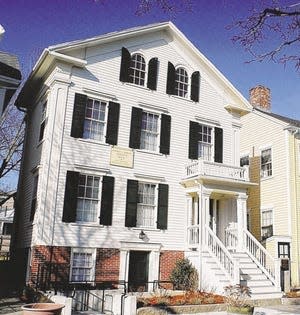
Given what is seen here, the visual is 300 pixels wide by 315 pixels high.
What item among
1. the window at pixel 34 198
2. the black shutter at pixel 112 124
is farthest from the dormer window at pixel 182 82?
the window at pixel 34 198

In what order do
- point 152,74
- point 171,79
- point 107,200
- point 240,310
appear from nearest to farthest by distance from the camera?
point 240,310
point 107,200
point 152,74
point 171,79

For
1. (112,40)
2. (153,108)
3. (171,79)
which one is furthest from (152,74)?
(112,40)

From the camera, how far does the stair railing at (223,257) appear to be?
A: 1502cm

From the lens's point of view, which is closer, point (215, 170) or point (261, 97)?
point (215, 170)

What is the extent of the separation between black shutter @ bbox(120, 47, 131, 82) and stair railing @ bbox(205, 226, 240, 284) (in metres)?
7.33

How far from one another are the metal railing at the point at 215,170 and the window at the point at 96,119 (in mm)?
3634

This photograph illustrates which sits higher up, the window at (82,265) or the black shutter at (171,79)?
the black shutter at (171,79)

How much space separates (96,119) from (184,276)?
7.40m

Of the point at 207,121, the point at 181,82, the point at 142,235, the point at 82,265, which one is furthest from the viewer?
the point at 207,121

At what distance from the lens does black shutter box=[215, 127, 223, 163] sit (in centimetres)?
1952

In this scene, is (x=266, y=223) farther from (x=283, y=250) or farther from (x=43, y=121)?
(x=43, y=121)

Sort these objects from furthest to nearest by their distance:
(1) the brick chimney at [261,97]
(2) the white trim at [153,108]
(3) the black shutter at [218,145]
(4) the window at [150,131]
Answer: (1) the brick chimney at [261,97] → (3) the black shutter at [218,145] → (2) the white trim at [153,108] → (4) the window at [150,131]

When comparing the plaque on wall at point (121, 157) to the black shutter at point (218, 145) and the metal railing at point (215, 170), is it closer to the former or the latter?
the metal railing at point (215, 170)

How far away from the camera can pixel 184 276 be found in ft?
54.4
